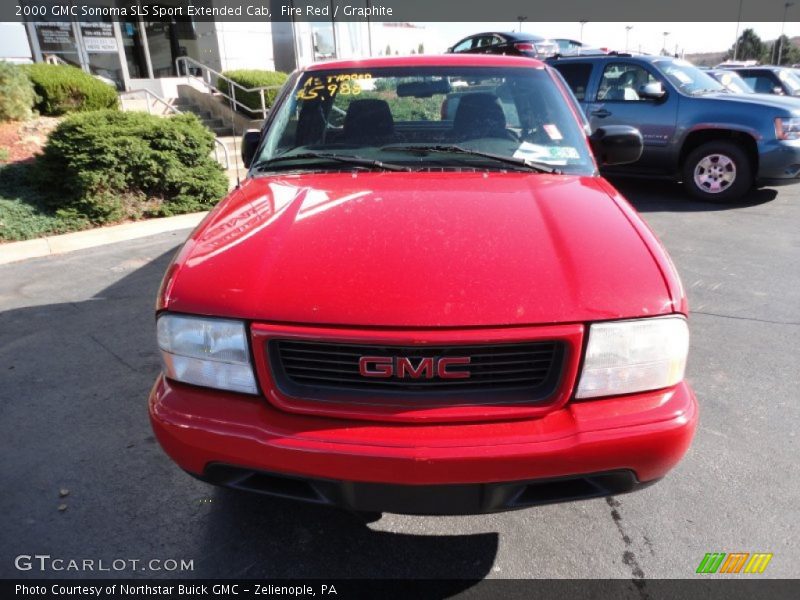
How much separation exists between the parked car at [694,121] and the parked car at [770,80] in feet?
18.5

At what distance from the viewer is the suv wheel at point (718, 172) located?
7.73 meters

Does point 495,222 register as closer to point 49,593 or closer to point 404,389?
point 404,389

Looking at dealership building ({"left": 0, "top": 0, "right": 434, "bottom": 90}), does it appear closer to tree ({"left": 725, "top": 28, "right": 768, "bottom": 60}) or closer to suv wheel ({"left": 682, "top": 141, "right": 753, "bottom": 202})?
suv wheel ({"left": 682, "top": 141, "right": 753, "bottom": 202})

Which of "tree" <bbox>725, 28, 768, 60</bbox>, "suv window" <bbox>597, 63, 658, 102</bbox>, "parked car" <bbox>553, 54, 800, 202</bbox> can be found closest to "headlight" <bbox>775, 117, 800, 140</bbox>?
"parked car" <bbox>553, 54, 800, 202</bbox>

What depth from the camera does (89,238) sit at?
6.80 meters

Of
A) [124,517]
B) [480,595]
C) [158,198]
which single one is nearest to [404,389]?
[480,595]

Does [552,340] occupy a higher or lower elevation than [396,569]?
higher

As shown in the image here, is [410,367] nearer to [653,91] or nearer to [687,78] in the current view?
[653,91]

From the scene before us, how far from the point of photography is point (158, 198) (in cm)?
783

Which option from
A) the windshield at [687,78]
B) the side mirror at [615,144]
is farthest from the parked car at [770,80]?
the side mirror at [615,144]

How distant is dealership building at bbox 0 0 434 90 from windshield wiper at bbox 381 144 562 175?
12.5 m

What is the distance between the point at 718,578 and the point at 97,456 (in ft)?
9.14

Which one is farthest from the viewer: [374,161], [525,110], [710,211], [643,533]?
[710,211]

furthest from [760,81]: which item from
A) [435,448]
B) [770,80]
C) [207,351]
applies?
[207,351]
